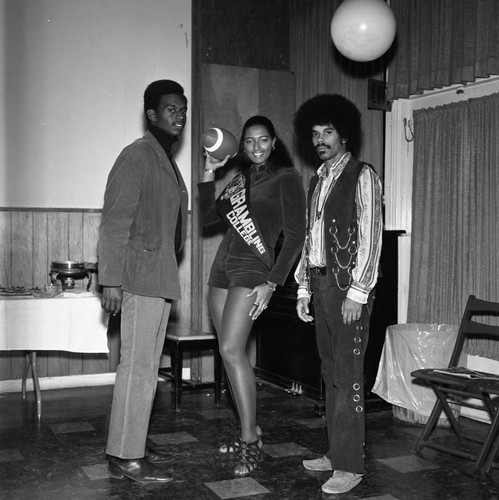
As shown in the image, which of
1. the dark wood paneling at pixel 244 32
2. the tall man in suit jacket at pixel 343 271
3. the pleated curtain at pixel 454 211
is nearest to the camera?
the tall man in suit jacket at pixel 343 271

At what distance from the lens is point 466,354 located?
4.54 meters

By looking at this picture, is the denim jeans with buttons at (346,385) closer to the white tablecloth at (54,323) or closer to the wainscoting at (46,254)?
the white tablecloth at (54,323)

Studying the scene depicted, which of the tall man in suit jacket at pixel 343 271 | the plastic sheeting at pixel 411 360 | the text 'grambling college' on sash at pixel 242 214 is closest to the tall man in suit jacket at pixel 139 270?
the text 'grambling college' on sash at pixel 242 214

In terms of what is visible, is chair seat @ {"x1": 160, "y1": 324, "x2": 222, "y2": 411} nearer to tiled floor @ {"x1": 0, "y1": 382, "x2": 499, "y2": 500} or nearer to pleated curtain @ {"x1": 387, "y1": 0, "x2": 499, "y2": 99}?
tiled floor @ {"x1": 0, "y1": 382, "x2": 499, "y2": 500}

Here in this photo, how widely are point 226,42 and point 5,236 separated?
2.31m

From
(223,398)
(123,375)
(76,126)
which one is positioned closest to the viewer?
(123,375)

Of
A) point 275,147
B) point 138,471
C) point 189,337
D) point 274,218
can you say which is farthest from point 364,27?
point 138,471

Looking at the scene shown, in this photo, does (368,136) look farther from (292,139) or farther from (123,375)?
(123,375)

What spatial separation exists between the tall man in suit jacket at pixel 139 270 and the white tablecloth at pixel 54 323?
137cm

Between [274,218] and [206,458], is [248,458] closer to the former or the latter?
[206,458]

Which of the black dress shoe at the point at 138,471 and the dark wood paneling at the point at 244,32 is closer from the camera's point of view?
the black dress shoe at the point at 138,471

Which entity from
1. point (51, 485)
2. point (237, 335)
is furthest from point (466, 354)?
point (51, 485)

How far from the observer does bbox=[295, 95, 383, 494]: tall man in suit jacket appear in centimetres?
324

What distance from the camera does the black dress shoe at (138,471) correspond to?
339 centimetres
